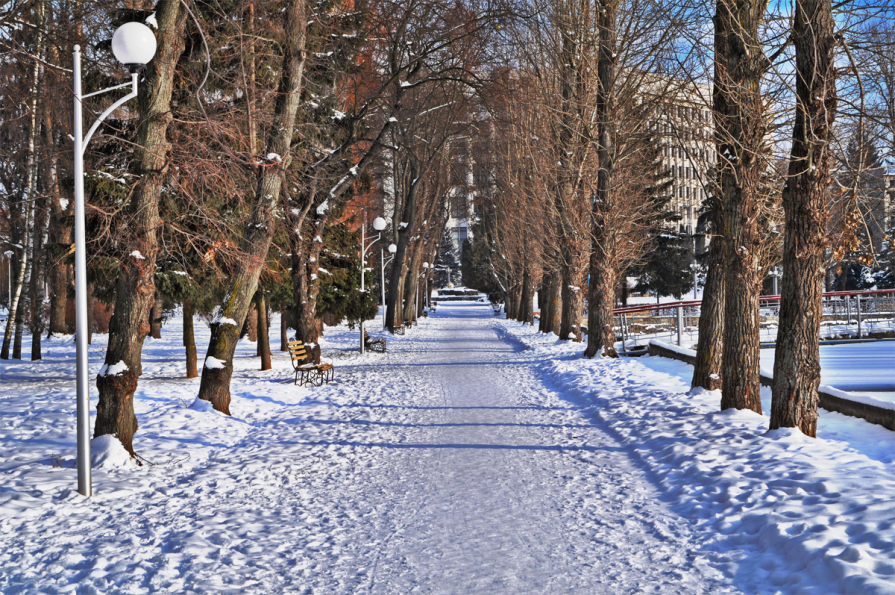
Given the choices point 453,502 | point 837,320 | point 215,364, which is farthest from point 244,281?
point 837,320

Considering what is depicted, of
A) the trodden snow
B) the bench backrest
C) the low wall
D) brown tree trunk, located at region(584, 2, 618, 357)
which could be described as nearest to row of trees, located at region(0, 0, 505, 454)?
the bench backrest

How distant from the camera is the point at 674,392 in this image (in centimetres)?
1180

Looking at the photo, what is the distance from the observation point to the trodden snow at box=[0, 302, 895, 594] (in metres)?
4.68

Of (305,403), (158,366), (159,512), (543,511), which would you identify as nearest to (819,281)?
(543,511)

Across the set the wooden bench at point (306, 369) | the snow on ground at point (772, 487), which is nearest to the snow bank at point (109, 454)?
the snow on ground at point (772, 487)

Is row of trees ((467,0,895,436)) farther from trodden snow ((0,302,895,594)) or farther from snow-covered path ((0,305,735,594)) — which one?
snow-covered path ((0,305,735,594))

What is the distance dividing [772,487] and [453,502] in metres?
2.81

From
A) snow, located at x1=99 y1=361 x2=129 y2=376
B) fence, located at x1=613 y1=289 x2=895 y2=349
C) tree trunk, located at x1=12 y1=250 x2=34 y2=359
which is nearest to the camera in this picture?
snow, located at x1=99 y1=361 x2=129 y2=376

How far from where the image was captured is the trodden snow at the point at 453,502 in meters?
4.68

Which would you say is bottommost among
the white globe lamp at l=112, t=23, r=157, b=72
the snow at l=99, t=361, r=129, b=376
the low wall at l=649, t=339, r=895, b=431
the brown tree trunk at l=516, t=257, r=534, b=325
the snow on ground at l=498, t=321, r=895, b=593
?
the snow on ground at l=498, t=321, r=895, b=593

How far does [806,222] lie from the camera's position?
25.3 feet

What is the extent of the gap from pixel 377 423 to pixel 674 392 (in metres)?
5.00

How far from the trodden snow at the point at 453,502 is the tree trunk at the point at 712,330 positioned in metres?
A: 0.40

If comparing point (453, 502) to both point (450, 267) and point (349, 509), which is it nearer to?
point (349, 509)
